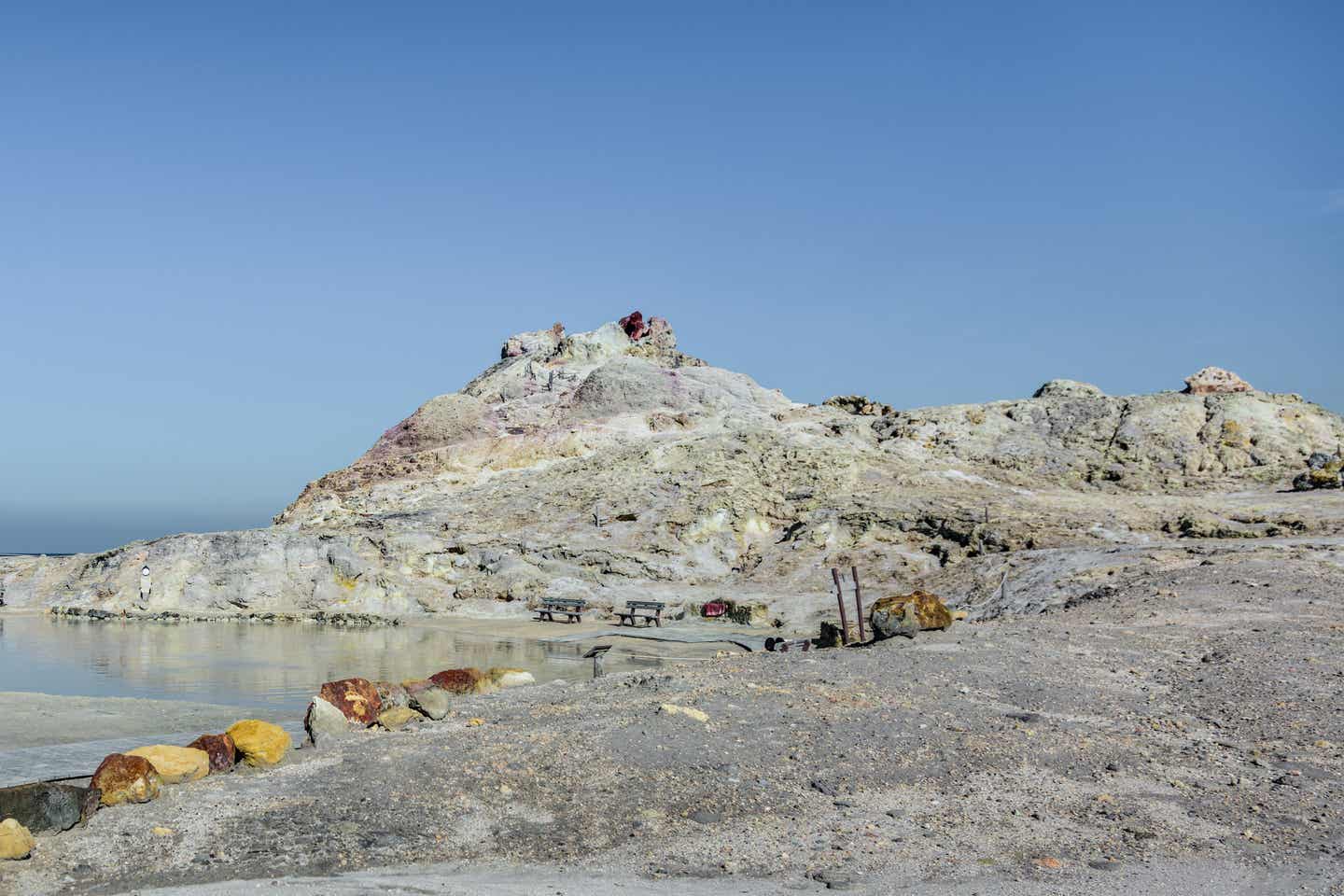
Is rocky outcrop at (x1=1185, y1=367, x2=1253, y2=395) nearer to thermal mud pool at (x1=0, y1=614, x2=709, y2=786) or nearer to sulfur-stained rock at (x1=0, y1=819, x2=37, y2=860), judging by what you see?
thermal mud pool at (x1=0, y1=614, x2=709, y2=786)

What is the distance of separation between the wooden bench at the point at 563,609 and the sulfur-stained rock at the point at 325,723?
891 inches

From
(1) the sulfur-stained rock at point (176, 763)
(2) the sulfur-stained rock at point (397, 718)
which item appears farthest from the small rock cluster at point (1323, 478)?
(1) the sulfur-stained rock at point (176, 763)

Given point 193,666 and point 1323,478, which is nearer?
point 193,666

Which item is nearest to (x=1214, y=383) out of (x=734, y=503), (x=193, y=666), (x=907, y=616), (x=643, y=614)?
(x=734, y=503)

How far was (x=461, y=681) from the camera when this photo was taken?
777 inches

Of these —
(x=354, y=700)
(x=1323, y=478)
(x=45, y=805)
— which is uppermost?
(x=1323, y=478)

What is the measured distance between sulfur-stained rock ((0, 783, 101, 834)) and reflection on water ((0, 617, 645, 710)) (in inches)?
406

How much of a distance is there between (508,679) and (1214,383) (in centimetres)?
5253

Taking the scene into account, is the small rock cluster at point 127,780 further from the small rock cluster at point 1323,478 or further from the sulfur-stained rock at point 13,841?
the small rock cluster at point 1323,478

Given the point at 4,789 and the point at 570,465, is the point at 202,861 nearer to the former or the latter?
the point at 4,789

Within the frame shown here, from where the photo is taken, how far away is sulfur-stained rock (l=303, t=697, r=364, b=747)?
48.6 feet

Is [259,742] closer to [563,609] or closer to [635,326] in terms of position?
[563,609]

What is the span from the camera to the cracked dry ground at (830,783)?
10.3m

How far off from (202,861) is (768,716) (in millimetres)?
7340
